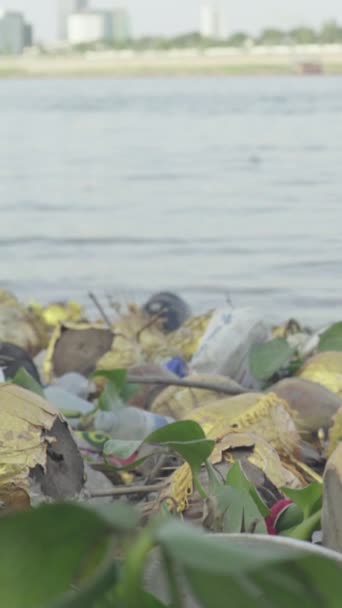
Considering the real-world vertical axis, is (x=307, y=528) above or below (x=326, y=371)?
above

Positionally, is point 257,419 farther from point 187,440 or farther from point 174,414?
point 187,440

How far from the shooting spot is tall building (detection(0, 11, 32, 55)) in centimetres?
8194

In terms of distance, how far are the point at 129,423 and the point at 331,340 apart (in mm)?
767

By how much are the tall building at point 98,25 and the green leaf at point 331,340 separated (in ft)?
304

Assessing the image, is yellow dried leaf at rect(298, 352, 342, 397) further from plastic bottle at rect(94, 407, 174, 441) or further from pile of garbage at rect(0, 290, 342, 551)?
plastic bottle at rect(94, 407, 174, 441)

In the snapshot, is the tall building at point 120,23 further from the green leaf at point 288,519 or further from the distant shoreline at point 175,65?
the green leaf at point 288,519

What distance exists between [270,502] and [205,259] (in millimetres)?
5413

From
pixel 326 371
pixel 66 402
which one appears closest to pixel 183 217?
pixel 326 371

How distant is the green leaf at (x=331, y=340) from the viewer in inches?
105

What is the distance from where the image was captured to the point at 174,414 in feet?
7.38

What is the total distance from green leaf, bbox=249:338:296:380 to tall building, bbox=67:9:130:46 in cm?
9283

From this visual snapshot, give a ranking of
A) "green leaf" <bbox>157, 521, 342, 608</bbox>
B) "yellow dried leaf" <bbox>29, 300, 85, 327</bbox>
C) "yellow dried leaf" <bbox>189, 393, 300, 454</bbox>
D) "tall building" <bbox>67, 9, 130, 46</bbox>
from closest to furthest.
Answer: "green leaf" <bbox>157, 521, 342, 608</bbox>
"yellow dried leaf" <bbox>189, 393, 300, 454</bbox>
"yellow dried leaf" <bbox>29, 300, 85, 327</bbox>
"tall building" <bbox>67, 9, 130, 46</bbox>

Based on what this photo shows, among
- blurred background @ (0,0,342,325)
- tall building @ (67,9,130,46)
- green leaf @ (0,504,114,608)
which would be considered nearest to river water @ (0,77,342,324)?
blurred background @ (0,0,342,325)

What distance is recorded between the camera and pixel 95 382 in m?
2.70
